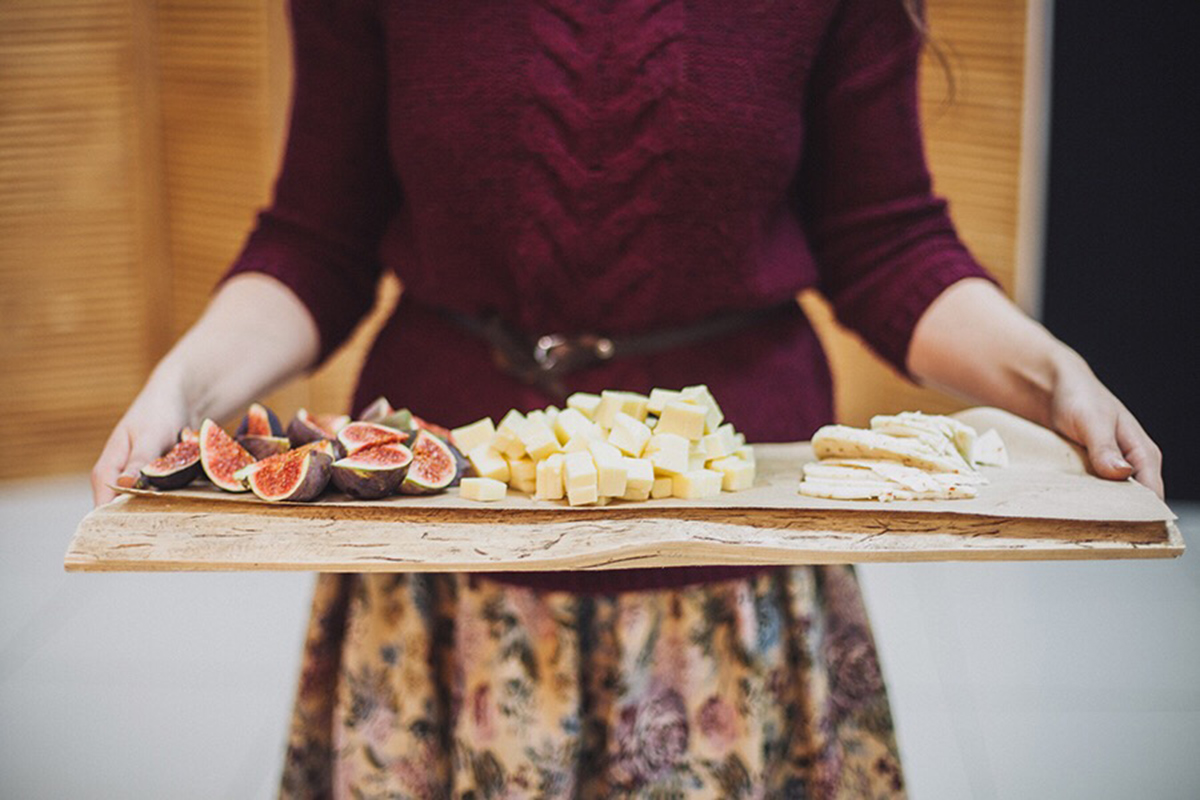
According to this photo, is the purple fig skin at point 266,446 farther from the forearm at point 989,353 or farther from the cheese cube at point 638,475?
the forearm at point 989,353

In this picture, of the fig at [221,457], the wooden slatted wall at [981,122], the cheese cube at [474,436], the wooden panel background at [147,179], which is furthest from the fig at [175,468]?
the wooden panel background at [147,179]

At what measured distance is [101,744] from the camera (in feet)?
8.12

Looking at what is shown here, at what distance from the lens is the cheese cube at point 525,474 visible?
3.33ft

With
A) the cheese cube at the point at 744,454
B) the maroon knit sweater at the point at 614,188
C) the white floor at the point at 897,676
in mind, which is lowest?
the white floor at the point at 897,676

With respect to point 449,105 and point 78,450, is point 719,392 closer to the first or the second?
point 449,105

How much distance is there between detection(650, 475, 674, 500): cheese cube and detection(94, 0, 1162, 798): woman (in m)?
0.13

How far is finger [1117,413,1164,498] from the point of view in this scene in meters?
1.00

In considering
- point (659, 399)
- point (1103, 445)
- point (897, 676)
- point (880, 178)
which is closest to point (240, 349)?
point (659, 399)

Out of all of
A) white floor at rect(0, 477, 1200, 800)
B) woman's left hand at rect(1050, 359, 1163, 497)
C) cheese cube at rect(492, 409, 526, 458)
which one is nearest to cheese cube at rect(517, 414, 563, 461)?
cheese cube at rect(492, 409, 526, 458)

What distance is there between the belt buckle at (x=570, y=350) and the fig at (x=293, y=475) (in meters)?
0.26

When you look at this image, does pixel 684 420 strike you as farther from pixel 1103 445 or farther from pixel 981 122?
pixel 981 122

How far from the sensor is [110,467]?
1.00 metres

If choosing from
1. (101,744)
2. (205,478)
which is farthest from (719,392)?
(101,744)

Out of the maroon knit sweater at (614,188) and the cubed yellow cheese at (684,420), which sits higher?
the maroon knit sweater at (614,188)
